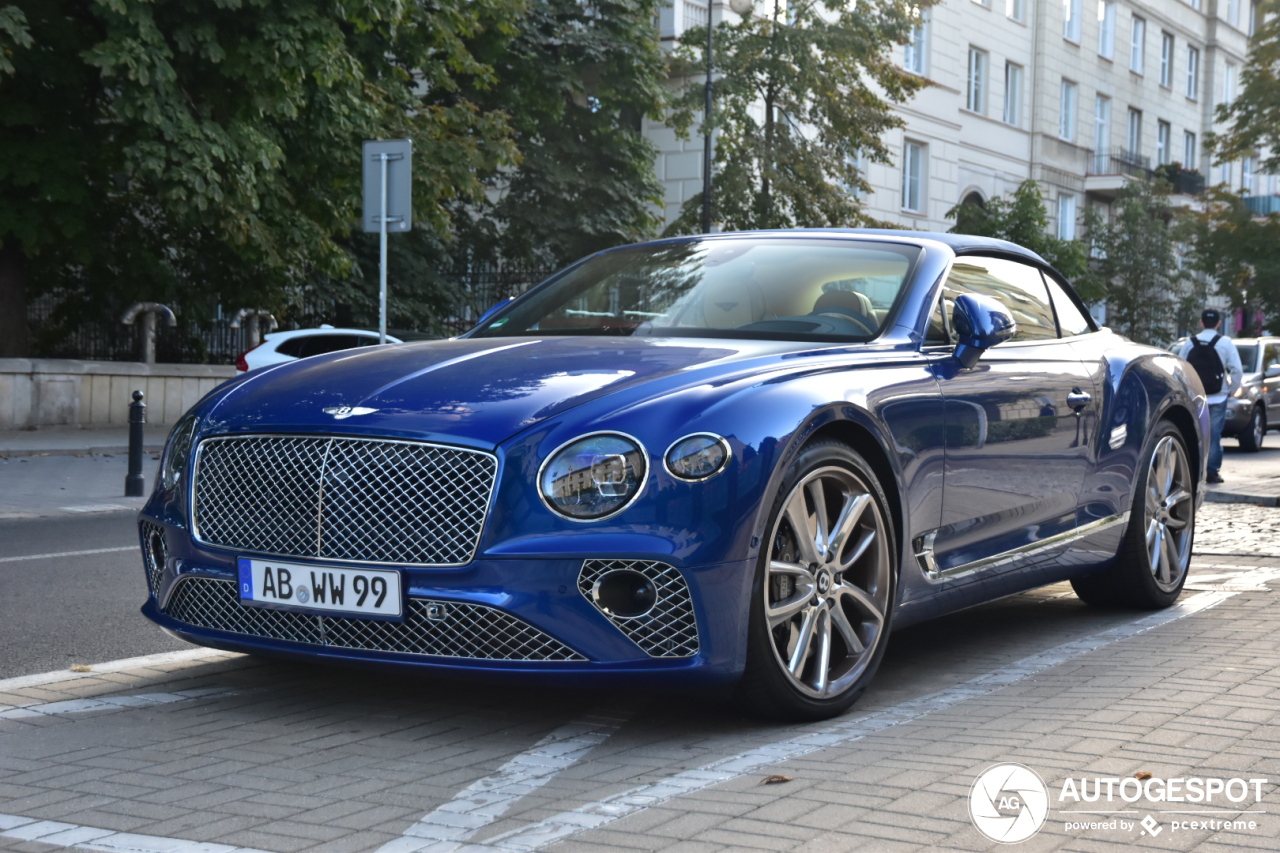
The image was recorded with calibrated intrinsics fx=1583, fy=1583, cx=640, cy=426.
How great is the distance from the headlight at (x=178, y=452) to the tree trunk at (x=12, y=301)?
16.6m

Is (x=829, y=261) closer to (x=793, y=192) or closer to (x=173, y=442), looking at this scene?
(x=173, y=442)

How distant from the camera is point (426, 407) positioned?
4.32m

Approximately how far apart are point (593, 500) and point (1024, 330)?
8.74ft

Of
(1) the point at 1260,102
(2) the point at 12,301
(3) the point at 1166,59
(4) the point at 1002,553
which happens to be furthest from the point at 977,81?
(4) the point at 1002,553

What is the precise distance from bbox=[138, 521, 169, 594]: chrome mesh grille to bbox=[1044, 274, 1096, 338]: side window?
3658 mm

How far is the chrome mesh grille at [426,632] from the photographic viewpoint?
4.11 meters

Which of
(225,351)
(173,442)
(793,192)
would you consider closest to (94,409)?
→ (225,351)

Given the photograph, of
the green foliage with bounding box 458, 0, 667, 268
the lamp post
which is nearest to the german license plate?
the lamp post

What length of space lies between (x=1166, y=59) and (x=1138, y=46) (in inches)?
121

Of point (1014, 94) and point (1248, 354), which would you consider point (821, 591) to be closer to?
point (1248, 354)

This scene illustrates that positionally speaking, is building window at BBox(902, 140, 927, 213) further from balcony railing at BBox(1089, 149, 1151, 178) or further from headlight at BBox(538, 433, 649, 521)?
headlight at BBox(538, 433, 649, 521)

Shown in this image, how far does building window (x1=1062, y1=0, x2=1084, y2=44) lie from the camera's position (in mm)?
45438

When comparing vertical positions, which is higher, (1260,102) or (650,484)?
(1260,102)

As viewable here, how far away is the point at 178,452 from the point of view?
15.6 ft
